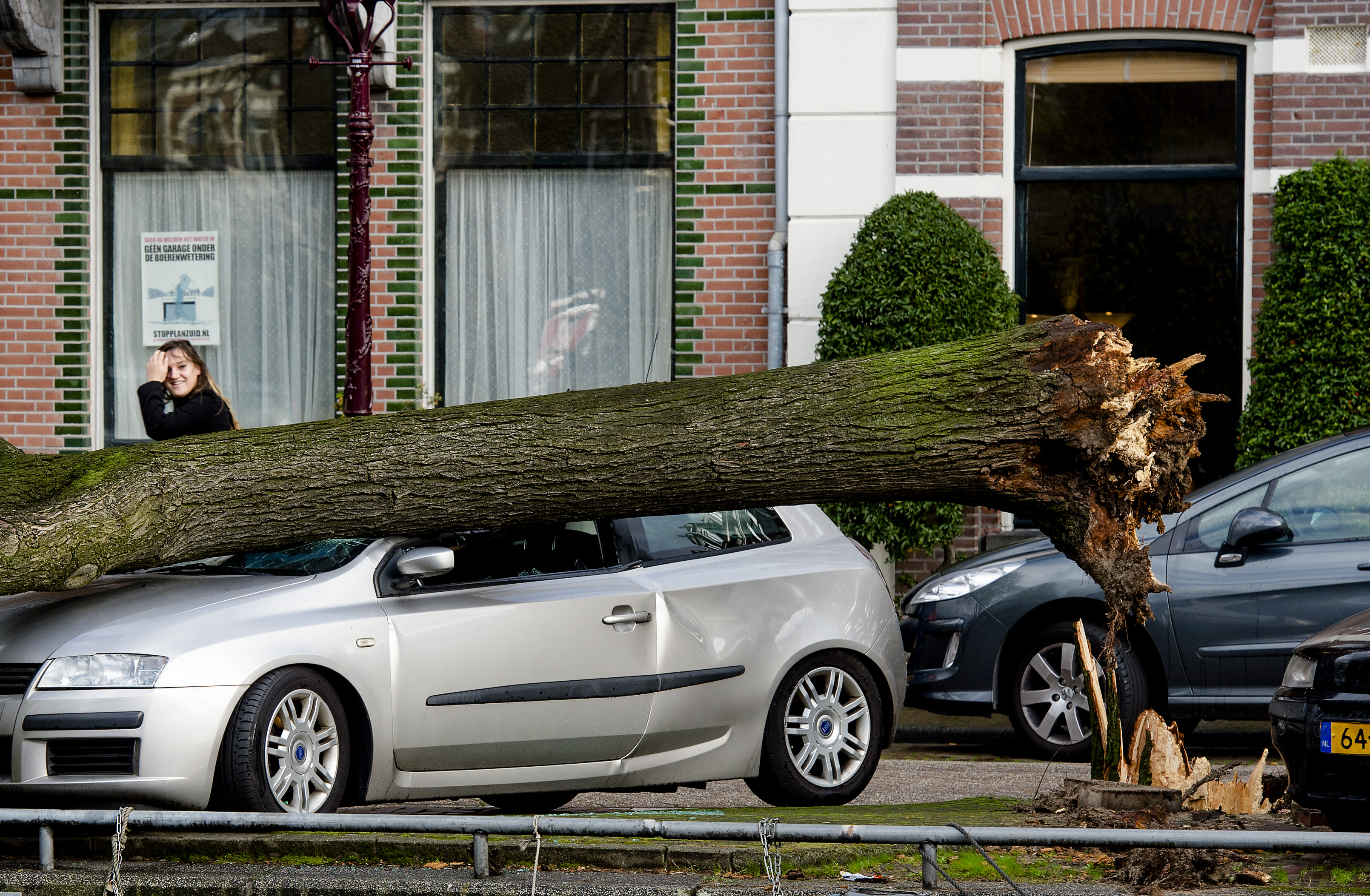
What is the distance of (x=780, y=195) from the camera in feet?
40.2

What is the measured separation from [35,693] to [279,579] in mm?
991

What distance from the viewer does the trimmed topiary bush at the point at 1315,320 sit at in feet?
36.6

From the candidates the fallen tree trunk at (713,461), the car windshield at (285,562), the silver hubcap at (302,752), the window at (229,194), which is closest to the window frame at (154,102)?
the window at (229,194)

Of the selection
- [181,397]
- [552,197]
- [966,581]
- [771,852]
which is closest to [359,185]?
[181,397]

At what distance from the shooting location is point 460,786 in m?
6.34

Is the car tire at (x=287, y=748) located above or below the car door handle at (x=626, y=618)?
below

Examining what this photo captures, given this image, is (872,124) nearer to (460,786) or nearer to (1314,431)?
(1314,431)

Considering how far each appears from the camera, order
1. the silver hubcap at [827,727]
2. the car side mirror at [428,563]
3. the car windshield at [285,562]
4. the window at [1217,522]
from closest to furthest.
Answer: the car side mirror at [428,563], the car windshield at [285,562], the silver hubcap at [827,727], the window at [1217,522]

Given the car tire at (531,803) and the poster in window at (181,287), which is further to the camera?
the poster in window at (181,287)

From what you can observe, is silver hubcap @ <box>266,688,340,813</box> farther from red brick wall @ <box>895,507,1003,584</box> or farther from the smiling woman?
red brick wall @ <box>895,507,1003,584</box>

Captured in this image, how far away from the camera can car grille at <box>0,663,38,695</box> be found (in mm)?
5699

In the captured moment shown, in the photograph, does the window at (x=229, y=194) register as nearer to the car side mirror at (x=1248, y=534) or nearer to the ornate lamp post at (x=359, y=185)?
the ornate lamp post at (x=359, y=185)

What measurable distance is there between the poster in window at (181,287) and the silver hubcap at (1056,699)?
741cm

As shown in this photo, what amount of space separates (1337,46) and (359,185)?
7119 mm
